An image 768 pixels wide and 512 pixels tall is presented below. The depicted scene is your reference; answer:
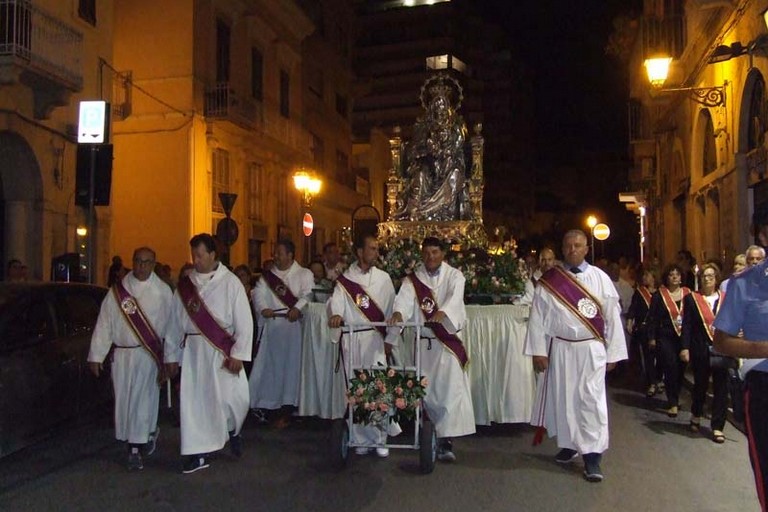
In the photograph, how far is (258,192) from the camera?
2414cm

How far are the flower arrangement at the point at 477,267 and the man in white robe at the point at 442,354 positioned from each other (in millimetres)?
1420

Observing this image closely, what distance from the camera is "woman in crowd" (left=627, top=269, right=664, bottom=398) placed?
10.7 m

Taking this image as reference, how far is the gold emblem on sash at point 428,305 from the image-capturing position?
709cm

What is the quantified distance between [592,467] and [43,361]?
16.0 feet

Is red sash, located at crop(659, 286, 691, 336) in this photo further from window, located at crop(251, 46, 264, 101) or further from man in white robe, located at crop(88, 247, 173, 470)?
window, located at crop(251, 46, 264, 101)

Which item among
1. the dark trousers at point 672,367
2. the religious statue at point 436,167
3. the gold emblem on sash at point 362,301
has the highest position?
the religious statue at point 436,167

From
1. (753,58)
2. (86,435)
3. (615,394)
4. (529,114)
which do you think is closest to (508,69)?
(529,114)

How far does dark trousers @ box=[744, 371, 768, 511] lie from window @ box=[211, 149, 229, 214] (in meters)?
18.6

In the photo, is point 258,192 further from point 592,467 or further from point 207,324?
point 592,467

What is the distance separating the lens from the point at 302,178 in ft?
64.5

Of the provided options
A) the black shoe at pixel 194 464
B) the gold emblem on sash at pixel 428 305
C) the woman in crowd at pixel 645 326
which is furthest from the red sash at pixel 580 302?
the woman in crowd at pixel 645 326

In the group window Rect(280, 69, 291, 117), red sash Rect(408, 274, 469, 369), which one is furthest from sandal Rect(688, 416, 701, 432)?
window Rect(280, 69, 291, 117)

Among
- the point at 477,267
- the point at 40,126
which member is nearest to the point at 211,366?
the point at 477,267

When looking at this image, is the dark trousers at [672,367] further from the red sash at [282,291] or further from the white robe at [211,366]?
the white robe at [211,366]
